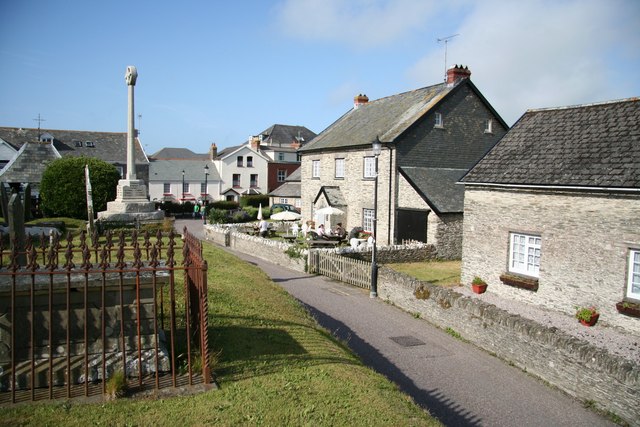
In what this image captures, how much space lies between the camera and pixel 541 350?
Answer: 1074 centimetres

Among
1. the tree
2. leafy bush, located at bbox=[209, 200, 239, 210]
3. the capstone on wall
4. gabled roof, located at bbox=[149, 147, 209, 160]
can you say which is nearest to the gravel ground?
the capstone on wall

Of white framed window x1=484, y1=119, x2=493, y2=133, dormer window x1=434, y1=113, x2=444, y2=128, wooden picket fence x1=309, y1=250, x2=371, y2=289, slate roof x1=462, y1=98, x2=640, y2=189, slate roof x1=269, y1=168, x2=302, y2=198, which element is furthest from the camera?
slate roof x1=269, y1=168, x2=302, y2=198

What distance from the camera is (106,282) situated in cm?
642

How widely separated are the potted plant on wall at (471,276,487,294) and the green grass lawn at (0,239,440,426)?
995cm

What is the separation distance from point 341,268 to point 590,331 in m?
9.52

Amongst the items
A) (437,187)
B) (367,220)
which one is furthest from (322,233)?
(437,187)

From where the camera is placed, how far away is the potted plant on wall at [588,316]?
1427 cm

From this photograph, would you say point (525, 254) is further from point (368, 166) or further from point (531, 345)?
point (368, 166)

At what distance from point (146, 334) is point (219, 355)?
1.41 m

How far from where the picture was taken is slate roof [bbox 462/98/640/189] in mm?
14891

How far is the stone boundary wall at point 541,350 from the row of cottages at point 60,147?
149ft

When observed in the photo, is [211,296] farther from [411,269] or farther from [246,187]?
[246,187]

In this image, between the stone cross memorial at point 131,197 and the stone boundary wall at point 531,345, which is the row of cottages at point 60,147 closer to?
the stone cross memorial at point 131,197

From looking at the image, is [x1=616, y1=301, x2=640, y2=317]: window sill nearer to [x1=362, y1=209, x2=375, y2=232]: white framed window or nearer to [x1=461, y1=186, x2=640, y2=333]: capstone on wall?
[x1=461, y1=186, x2=640, y2=333]: capstone on wall
